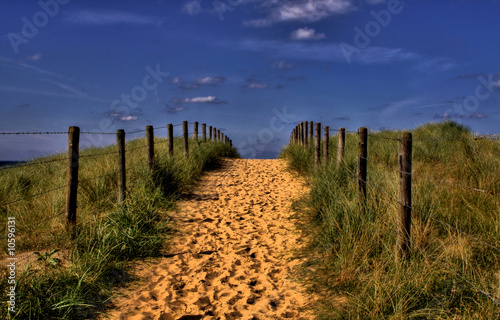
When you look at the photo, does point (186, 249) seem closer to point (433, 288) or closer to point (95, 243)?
point (95, 243)

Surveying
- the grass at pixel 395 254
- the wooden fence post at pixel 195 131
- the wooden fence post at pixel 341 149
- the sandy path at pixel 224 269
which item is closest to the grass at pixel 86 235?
the sandy path at pixel 224 269

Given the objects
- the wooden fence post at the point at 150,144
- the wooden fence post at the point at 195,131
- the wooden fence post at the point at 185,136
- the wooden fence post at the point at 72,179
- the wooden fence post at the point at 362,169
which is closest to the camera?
the wooden fence post at the point at 72,179

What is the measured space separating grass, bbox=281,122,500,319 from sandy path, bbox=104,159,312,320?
0.37m

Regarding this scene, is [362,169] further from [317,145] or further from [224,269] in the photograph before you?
[317,145]

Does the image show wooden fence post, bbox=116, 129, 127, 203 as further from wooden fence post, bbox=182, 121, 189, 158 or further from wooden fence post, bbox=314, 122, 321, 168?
wooden fence post, bbox=182, 121, 189, 158

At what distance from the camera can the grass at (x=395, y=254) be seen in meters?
3.10

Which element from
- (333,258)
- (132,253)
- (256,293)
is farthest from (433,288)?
(132,253)

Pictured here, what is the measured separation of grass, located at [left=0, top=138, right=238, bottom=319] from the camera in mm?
3531

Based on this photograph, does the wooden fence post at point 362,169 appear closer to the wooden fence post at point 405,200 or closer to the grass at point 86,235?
the wooden fence post at point 405,200

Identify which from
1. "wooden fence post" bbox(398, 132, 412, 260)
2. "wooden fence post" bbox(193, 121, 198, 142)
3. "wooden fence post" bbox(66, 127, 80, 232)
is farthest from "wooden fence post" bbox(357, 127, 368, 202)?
"wooden fence post" bbox(193, 121, 198, 142)

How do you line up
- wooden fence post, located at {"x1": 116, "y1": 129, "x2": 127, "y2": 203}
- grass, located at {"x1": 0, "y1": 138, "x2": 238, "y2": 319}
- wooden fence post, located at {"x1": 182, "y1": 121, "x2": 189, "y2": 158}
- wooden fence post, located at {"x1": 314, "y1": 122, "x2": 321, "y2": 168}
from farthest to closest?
wooden fence post, located at {"x1": 182, "y1": 121, "x2": 189, "y2": 158} < wooden fence post, located at {"x1": 314, "y1": 122, "x2": 321, "y2": 168} < wooden fence post, located at {"x1": 116, "y1": 129, "x2": 127, "y2": 203} < grass, located at {"x1": 0, "y1": 138, "x2": 238, "y2": 319}

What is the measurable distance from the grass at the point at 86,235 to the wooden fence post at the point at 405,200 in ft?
10.3

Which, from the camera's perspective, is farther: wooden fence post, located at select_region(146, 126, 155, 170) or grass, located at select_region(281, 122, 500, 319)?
wooden fence post, located at select_region(146, 126, 155, 170)

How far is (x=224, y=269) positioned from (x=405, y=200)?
7.71ft
